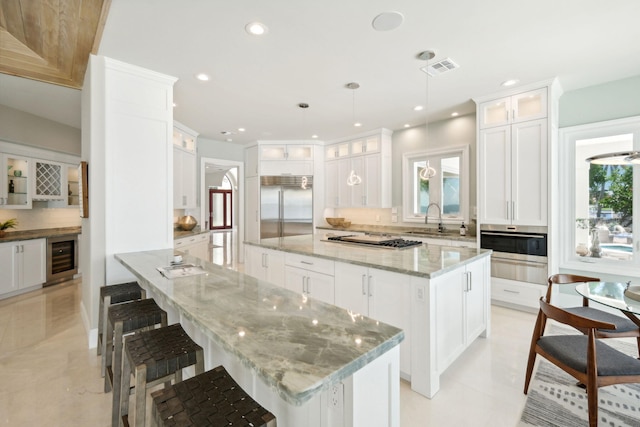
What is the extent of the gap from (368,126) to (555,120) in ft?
8.83

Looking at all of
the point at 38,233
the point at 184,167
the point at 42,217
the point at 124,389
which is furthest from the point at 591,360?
the point at 42,217

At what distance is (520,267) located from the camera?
3.65 m

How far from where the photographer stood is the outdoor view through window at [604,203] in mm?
3367

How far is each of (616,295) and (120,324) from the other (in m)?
3.22

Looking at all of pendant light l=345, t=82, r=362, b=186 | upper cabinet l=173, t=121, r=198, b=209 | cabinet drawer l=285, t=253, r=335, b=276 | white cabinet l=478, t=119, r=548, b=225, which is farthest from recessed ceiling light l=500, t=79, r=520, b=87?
upper cabinet l=173, t=121, r=198, b=209

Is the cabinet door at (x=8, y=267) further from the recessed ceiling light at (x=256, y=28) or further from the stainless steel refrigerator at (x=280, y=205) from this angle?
the recessed ceiling light at (x=256, y=28)

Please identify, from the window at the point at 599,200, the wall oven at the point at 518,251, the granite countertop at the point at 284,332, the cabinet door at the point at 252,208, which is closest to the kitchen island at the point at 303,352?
the granite countertop at the point at 284,332

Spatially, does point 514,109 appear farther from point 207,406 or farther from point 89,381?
point 89,381

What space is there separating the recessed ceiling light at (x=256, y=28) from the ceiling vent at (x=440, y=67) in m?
1.66

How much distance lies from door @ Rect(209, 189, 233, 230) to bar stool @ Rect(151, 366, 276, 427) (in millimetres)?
12497

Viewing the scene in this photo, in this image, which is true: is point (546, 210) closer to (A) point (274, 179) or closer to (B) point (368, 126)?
(B) point (368, 126)

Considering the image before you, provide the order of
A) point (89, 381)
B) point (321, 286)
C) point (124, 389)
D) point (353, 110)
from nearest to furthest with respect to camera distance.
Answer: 1. point (124, 389)
2. point (89, 381)
3. point (321, 286)
4. point (353, 110)

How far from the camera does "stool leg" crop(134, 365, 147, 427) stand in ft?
4.14

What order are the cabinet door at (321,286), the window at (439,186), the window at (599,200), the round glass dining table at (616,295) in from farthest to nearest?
the window at (439,186) < the window at (599,200) < the cabinet door at (321,286) < the round glass dining table at (616,295)
